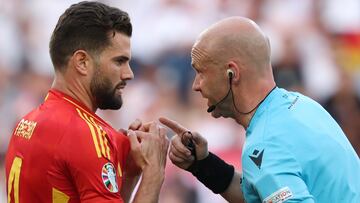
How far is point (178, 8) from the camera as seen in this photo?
11164 mm

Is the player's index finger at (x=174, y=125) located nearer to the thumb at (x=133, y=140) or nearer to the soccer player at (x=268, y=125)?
the soccer player at (x=268, y=125)

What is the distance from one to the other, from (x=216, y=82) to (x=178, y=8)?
5622 millimetres

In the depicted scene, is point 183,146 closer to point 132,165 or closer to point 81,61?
point 132,165

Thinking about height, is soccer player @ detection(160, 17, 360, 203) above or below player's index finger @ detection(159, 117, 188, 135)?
above

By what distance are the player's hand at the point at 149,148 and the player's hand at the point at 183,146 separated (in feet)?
1.49

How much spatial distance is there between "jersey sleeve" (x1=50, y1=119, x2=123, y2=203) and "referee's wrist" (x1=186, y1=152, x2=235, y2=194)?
1.16m

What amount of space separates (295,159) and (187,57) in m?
5.69

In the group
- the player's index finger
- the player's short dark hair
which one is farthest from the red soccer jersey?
the player's index finger

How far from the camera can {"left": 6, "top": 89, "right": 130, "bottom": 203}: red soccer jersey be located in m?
5.12

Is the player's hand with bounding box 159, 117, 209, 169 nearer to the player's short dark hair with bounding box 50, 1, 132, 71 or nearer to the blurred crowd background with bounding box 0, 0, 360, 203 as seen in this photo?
the player's short dark hair with bounding box 50, 1, 132, 71

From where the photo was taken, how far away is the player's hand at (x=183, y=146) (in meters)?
6.14

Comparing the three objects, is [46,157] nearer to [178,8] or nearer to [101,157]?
[101,157]

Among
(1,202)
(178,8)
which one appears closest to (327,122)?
(1,202)

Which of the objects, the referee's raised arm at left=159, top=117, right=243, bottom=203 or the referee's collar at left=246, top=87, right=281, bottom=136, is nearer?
the referee's collar at left=246, top=87, right=281, bottom=136
